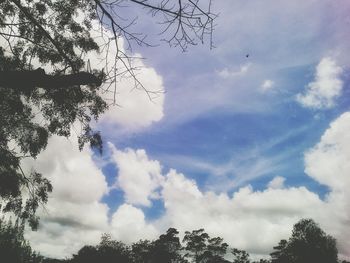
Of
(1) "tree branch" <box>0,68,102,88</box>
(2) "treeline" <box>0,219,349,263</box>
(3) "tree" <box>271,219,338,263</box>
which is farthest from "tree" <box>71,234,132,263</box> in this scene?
(1) "tree branch" <box>0,68,102,88</box>

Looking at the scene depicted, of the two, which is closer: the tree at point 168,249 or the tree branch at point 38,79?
the tree branch at point 38,79

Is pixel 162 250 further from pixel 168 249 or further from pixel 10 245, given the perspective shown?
pixel 10 245

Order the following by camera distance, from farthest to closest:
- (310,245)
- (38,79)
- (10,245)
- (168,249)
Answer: (168,249)
(310,245)
(10,245)
(38,79)

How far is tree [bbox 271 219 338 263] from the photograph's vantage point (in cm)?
6731

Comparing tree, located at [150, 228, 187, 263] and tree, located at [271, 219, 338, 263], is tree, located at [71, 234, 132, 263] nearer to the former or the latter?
tree, located at [150, 228, 187, 263]

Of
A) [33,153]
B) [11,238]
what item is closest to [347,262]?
[11,238]

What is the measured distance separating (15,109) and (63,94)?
8.35 feet

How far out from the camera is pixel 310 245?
69500 millimetres

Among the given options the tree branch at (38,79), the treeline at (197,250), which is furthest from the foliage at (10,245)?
the tree branch at (38,79)

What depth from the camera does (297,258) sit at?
71250 millimetres

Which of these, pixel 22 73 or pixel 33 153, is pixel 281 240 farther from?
pixel 22 73

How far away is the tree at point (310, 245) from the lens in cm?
6731

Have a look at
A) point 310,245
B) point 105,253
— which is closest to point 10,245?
point 105,253

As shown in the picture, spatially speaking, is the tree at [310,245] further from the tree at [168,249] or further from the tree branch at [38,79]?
the tree branch at [38,79]
